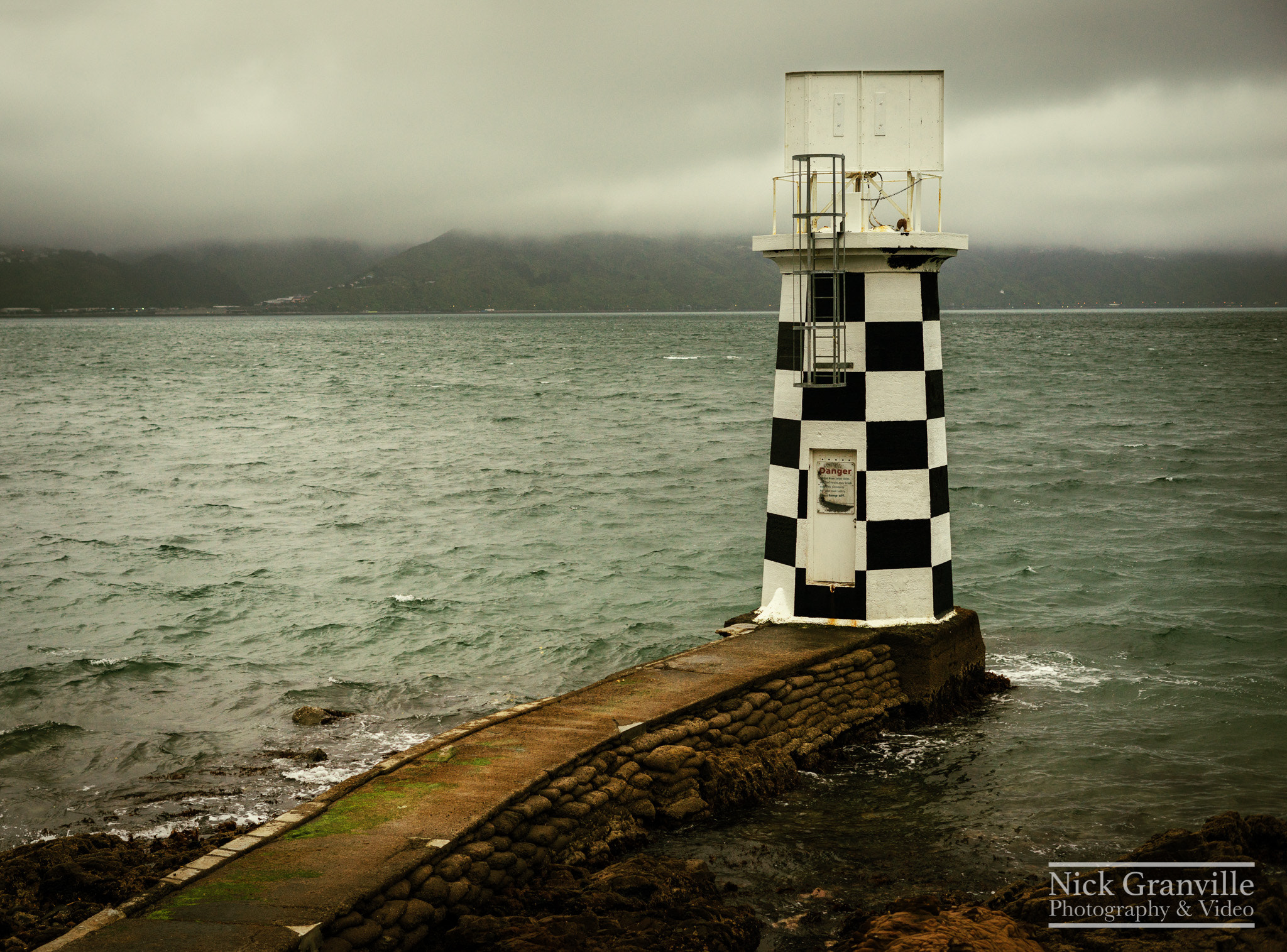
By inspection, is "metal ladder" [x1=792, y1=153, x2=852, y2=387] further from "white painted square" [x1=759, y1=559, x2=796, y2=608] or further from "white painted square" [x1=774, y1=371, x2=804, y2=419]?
"white painted square" [x1=759, y1=559, x2=796, y2=608]

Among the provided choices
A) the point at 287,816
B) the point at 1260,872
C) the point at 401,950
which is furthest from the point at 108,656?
the point at 1260,872

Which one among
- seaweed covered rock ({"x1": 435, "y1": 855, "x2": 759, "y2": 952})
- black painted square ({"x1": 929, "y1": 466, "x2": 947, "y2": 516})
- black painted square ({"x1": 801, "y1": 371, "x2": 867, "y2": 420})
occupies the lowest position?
seaweed covered rock ({"x1": 435, "y1": 855, "x2": 759, "y2": 952})

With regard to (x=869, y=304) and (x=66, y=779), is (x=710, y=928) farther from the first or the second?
(x=66, y=779)

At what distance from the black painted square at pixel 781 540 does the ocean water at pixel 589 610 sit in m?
1.90

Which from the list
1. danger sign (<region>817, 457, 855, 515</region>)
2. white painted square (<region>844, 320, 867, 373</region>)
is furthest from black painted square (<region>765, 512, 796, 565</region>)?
white painted square (<region>844, 320, 867, 373</region>)

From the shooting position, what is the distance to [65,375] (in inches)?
3135

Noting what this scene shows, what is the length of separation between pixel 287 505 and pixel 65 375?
64.7 m

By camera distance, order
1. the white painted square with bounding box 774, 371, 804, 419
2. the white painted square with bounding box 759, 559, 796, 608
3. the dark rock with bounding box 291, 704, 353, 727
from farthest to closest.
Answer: the dark rock with bounding box 291, 704, 353, 727
the white painted square with bounding box 759, 559, 796, 608
the white painted square with bounding box 774, 371, 804, 419

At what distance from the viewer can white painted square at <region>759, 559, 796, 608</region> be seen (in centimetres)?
1035

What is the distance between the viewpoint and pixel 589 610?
16047mm

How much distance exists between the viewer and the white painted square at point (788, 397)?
1000 cm

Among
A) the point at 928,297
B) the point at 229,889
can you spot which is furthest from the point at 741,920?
the point at 928,297

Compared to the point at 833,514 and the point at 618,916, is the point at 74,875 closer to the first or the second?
the point at 618,916

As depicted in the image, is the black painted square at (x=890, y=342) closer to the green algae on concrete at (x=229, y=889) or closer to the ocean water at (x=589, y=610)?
the ocean water at (x=589, y=610)
